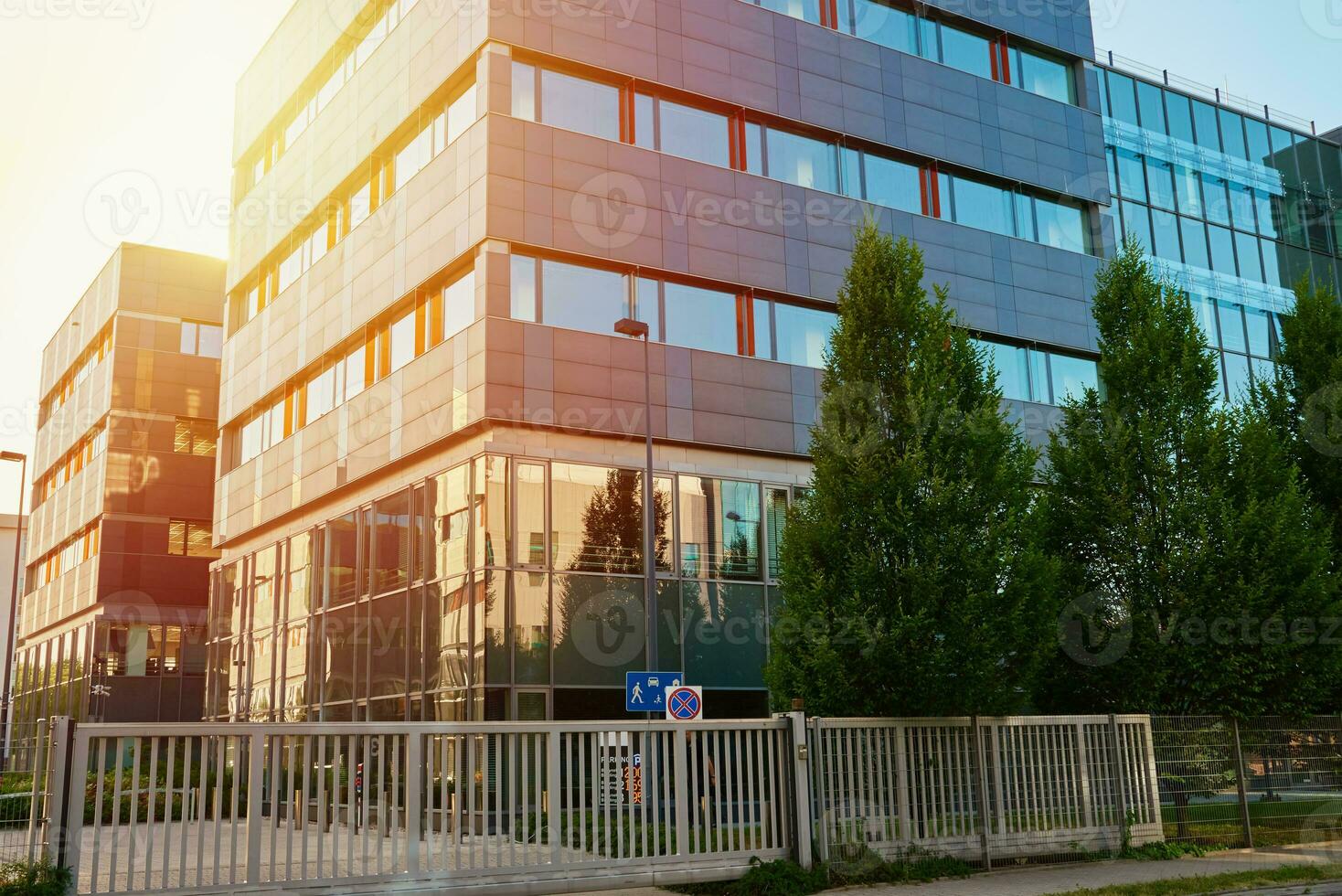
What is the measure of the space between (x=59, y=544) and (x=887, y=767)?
5095 centimetres

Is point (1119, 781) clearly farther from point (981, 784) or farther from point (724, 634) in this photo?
point (724, 634)

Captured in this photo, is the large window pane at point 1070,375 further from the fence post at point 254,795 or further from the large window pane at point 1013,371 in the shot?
the fence post at point 254,795

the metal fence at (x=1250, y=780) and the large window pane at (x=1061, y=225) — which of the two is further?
the large window pane at (x=1061, y=225)

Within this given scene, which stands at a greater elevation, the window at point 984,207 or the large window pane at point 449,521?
the window at point 984,207

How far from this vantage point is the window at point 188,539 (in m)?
49.6

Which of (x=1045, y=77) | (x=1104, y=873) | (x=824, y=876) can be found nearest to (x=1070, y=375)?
(x=1045, y=77)


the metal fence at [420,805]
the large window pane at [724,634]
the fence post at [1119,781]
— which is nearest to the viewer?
the metal fence at [420,805]

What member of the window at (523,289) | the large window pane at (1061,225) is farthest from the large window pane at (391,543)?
the large window pane at (1061,225)

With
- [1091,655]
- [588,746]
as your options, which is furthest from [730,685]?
[588,746]

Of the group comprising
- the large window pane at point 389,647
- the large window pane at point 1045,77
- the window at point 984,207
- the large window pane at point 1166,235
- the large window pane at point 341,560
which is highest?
the large window pane at point 1045,77

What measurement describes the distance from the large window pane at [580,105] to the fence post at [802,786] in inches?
634

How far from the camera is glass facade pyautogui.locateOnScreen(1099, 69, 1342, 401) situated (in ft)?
124

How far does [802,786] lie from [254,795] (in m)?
6.01

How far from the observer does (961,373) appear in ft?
58.0
